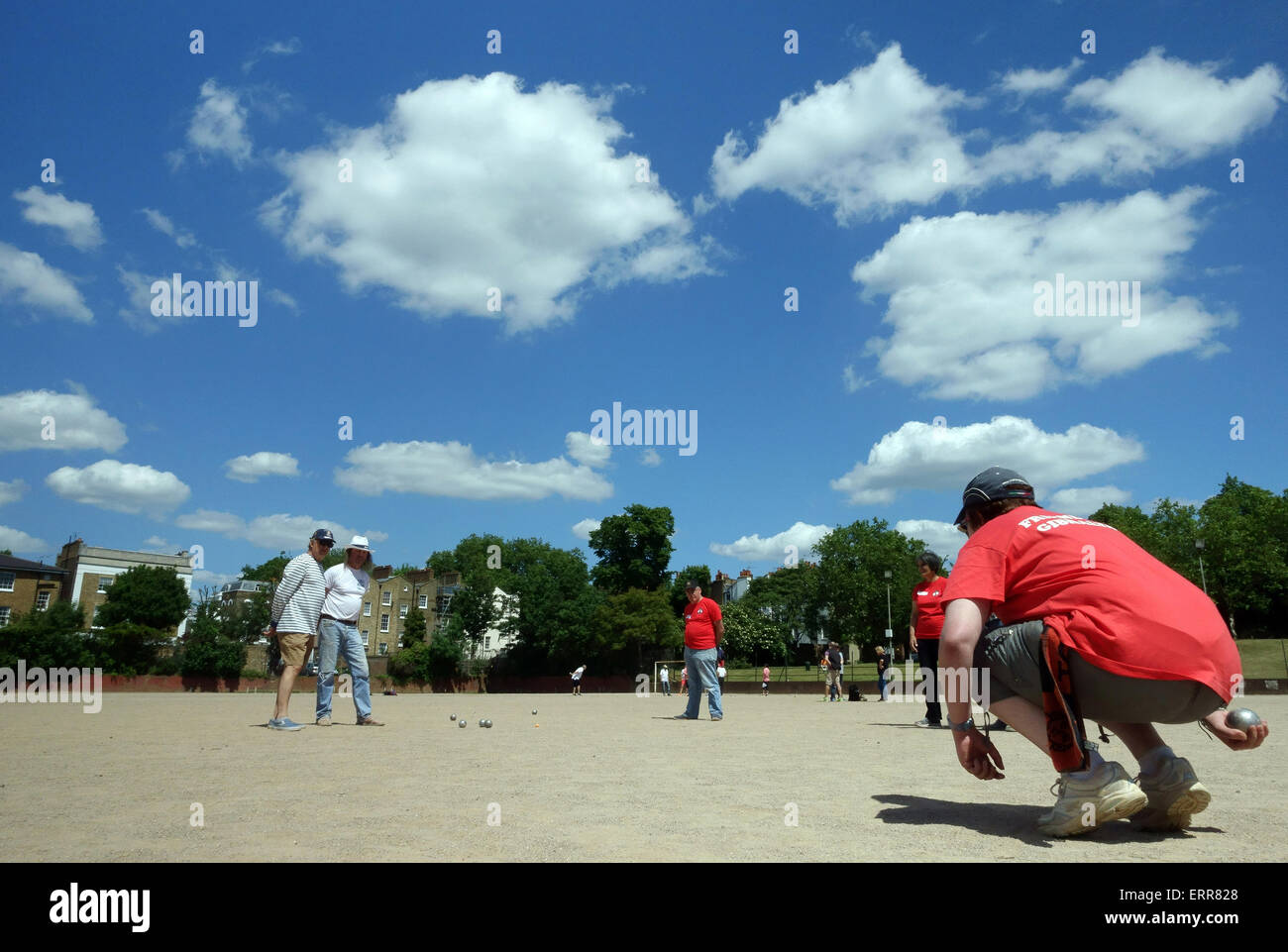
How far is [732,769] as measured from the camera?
5.38m

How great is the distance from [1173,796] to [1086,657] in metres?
0.75

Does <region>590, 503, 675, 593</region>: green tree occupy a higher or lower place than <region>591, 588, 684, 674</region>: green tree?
higher

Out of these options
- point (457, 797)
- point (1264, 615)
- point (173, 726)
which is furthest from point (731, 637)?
point (457, 797)

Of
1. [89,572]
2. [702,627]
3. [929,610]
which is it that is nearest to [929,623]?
[929,610]

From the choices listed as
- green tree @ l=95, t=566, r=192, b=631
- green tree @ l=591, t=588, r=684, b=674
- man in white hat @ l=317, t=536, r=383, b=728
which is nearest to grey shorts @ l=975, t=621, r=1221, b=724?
man in white hat @ l=317, t=536, r=383, b=728

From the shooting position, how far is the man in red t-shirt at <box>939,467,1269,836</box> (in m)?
2.95

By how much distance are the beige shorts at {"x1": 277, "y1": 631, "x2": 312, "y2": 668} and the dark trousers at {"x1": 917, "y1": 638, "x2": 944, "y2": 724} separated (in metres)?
6.83

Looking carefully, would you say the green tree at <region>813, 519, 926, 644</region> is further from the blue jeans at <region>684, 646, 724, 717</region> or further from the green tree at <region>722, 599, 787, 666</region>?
the blue jeans at <region>684, 646, 724, 717</region>

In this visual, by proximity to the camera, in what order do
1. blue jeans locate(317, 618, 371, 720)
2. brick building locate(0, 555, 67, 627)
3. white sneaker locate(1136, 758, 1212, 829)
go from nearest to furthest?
1. white sneaker locate(1136, 758, 1212, 829)
2. blue jeans locate(317, 618, 371, 720)
3. brick building locate(0, 555, 67, 627)

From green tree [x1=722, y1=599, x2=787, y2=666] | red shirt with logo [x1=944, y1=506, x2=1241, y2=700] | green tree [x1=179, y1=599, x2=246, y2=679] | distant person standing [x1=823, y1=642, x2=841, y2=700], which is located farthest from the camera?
green tree [x1=722, y1=599, x2=787, y2=666]

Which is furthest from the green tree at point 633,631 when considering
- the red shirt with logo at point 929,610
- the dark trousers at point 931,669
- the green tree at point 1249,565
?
the red shirt with logo at point 929,610

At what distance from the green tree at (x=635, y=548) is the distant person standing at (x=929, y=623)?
2370 inches
